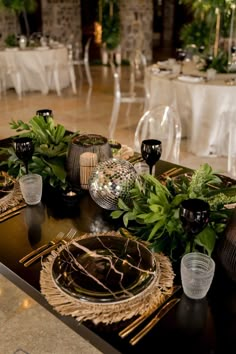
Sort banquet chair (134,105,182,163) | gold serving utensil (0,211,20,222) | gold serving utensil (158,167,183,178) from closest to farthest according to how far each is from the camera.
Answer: gold serving utensil (0,211,20,222), gold serving utensil (158,167,183,178), banquet chair (134,105,182,163)

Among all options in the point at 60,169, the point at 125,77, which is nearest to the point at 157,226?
the point at 60,169

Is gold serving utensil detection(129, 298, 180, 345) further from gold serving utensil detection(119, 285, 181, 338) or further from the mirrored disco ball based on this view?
the mirrored disco ball

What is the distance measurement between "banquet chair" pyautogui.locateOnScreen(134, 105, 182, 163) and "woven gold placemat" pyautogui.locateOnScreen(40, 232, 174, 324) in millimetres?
1489

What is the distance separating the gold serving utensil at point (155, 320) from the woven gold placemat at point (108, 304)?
2 centimetres

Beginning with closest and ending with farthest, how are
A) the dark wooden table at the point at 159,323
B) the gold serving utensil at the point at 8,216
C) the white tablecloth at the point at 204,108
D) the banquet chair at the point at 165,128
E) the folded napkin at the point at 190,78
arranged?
the dark wooden table at the point at 159,323 < the gold serving utensil at the point at 8,216 < the banquet chair at the point at 165,128 < the white tablecloth at the point at 204,108 < the folded napkin at the point at 190,78

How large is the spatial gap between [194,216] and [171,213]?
0.48 ft

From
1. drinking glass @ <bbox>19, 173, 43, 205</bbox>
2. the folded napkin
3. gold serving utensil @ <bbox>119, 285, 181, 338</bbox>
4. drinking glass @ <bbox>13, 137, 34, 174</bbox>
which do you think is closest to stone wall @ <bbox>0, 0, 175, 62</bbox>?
the folded napkin

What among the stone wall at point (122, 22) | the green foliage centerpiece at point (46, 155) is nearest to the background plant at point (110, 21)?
the stone wall at point (122, 22)

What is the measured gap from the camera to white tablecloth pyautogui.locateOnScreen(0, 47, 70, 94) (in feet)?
22.1

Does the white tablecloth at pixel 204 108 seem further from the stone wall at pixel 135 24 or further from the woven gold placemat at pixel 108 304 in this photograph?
the stone wall at pixel 135 24

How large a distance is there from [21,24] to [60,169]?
968 cm

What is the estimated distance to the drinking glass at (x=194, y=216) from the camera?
3.16 ft

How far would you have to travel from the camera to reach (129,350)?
2.66 feet

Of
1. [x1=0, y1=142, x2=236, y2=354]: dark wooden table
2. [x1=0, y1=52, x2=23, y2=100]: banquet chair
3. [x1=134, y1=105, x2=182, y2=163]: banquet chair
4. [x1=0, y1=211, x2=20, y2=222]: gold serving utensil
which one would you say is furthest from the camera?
[x1=0, y1=52, x2=23, y2=100]: banquet chair
